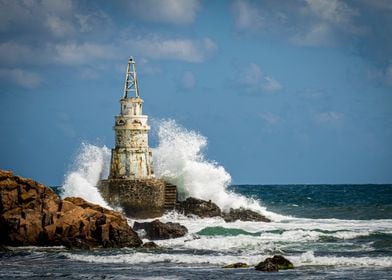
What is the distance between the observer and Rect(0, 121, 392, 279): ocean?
1969 centimetres

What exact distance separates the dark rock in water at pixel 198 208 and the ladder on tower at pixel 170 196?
268 mm

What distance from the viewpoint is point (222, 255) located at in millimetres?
23188

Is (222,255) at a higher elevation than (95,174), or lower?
lower

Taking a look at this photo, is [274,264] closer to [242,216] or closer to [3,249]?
[3,249]

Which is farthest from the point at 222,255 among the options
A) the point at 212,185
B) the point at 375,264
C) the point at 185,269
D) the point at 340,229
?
the point at 212,185

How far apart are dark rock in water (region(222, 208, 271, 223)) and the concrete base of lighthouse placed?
285 cm

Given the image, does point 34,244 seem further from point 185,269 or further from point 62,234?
point 185,269

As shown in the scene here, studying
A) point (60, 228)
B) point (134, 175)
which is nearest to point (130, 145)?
point (134, 175)

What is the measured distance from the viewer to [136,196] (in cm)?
3212

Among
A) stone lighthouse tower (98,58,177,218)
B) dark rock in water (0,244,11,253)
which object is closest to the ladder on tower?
stone lighthouse tower (98,58,177,218)

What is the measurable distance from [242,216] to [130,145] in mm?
5444

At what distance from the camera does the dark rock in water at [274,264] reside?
19703mm

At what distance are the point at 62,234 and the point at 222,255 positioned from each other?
508 cm

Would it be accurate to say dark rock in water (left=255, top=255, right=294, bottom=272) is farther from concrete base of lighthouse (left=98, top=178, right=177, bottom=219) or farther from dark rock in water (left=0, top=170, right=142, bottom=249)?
concrete base of lighthouse (left=98, top=178, right=177, bottom=219)
